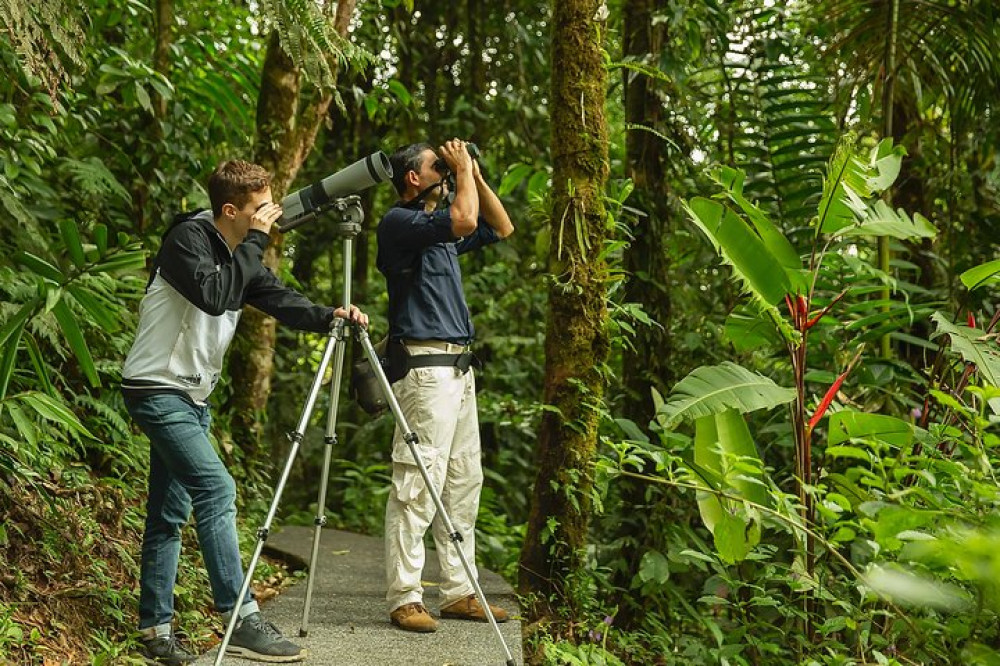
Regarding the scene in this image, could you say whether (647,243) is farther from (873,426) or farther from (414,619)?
(414,619)

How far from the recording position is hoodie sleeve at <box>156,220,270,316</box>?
3361 millimetres

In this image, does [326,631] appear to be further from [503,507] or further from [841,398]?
[503,507]

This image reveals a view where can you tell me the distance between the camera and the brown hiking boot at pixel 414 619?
3963 millimetres

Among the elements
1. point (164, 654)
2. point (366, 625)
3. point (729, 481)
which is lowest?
point (366, 625)

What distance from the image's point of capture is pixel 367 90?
8.87 metres

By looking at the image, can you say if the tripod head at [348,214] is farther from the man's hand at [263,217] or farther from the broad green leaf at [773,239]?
the broad green leaf at [773,239]

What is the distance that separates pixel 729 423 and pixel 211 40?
12.9 feet

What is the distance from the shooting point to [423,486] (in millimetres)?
4051

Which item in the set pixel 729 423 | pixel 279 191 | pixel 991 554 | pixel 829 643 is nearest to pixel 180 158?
pixel 279 191

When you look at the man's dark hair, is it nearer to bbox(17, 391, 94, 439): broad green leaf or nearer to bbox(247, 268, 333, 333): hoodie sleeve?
bbox(247, 268, 333, 333): hoodie sleeve

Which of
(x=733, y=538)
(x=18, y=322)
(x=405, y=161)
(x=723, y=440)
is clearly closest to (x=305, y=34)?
(x=405, y=161)

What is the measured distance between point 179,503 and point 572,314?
1839 mm

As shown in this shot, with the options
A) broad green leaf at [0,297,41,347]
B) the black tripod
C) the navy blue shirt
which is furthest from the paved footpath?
broad green leaf at [0,297,41,347]

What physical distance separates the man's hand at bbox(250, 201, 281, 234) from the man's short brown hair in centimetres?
6
